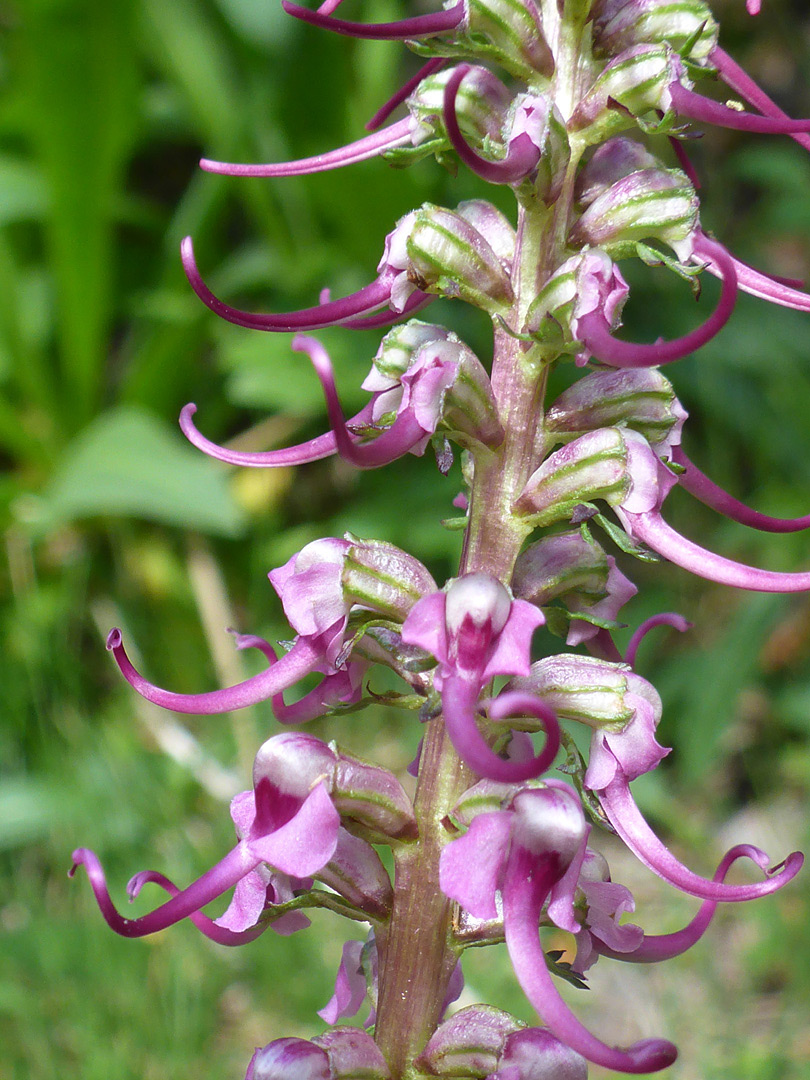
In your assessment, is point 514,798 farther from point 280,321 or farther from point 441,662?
point 280,321

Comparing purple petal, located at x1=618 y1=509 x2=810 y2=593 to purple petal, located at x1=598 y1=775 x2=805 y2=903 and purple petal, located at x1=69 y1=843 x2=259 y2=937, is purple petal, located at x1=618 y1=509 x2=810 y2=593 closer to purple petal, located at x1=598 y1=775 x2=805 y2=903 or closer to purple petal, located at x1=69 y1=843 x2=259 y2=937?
purple petal, located at x1=598 y1=775 x2=805 y2=903

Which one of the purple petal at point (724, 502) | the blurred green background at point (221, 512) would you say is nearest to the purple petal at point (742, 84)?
the purple petal at point (724, 502)

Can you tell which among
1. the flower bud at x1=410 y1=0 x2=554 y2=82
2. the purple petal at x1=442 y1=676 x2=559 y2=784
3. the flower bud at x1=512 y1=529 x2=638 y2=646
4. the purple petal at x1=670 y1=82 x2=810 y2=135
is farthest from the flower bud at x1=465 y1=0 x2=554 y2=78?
the purple petal at x1=442 y1=676 x2=559 y2=784

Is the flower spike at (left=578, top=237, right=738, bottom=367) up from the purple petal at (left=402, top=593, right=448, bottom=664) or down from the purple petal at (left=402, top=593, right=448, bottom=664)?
up

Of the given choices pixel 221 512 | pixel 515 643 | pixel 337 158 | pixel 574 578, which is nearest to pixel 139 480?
pixel 221 512

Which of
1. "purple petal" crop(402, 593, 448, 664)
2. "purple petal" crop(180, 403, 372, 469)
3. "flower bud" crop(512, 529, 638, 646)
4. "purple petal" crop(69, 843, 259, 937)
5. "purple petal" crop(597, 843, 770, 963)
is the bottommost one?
"purple petal" crop(597, 843, 770, 963)

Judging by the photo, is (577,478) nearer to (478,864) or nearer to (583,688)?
(583,688)

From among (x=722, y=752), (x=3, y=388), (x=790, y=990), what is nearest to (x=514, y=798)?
(x=790, y=990)
